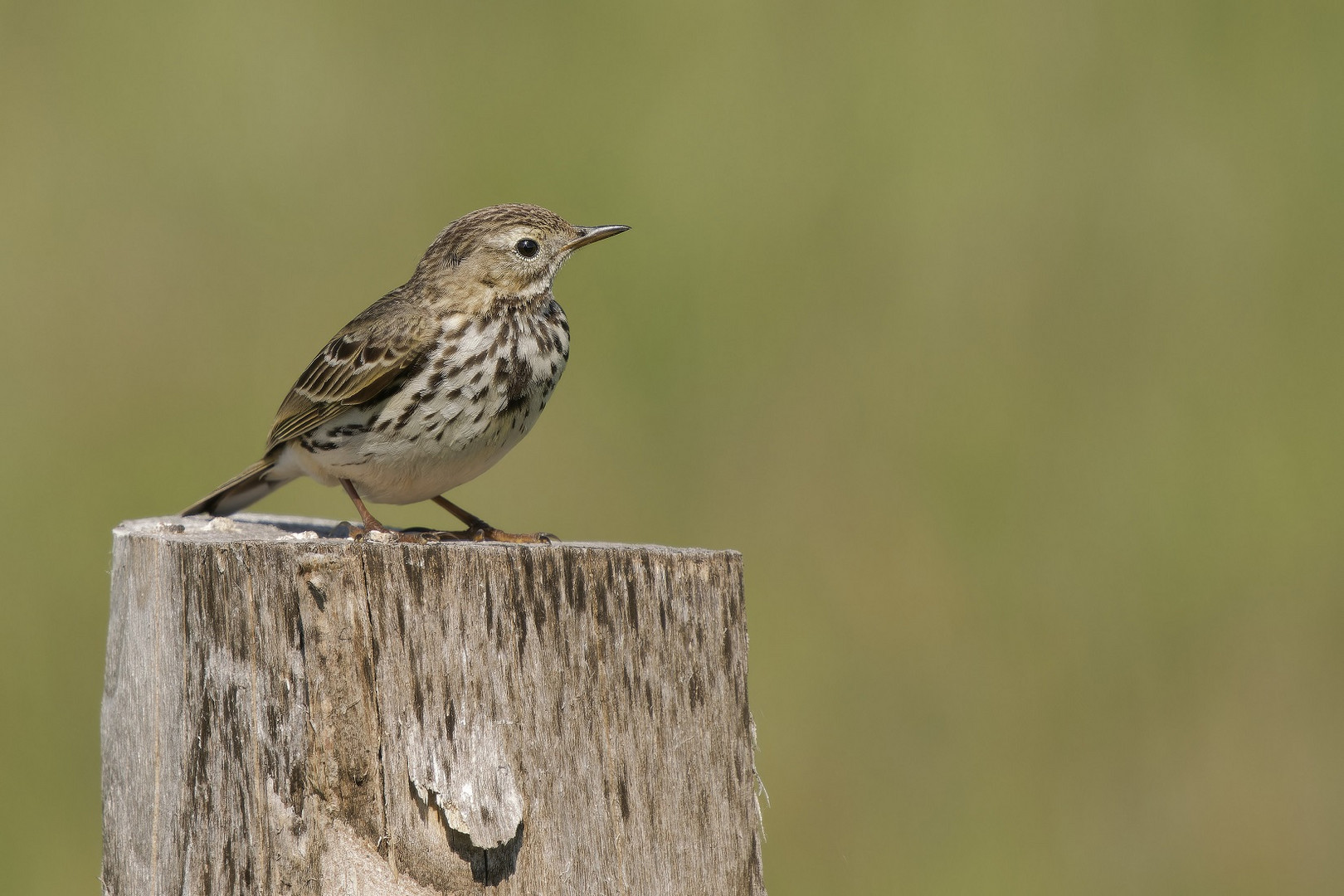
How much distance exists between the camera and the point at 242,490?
700cm

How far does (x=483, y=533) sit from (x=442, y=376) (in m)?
0.63

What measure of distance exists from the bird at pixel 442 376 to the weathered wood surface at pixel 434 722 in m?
1.63

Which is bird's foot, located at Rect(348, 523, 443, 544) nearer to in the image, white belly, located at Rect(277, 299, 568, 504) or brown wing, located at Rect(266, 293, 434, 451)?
white belly, located at Rect(277, 299, 568, 504)

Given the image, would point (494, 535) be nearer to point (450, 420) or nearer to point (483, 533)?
point (483, 533)

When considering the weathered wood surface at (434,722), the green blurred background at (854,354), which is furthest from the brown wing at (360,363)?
the green blurred background at (854,354)

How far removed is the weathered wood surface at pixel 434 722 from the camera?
3.76 metres

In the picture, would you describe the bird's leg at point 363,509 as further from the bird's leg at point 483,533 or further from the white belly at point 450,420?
the bird's leg at point 483,533

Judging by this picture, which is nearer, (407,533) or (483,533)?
(407,533)

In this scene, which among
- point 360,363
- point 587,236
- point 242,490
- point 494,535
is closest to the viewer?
point 494,535

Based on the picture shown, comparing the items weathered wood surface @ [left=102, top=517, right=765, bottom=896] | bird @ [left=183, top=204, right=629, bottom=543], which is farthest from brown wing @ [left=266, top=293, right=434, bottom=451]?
weathered wood surface @ [left=102, top=517, right=765, bottom=896]

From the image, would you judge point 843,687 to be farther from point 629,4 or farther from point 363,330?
point 629,4

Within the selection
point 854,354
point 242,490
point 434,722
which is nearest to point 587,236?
point 242,490

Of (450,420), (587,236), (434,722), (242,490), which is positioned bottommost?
(434,722)

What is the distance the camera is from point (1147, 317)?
37.2 ft
